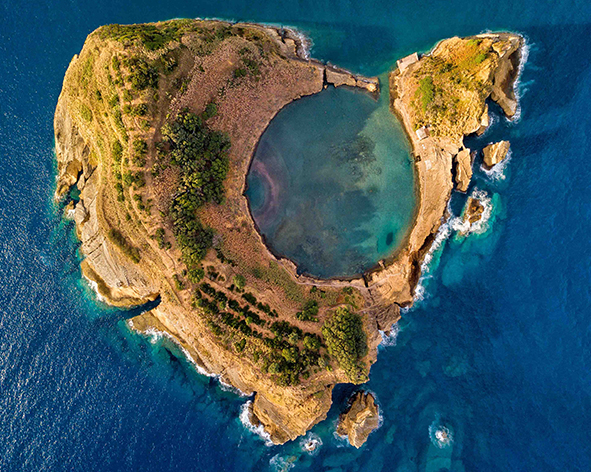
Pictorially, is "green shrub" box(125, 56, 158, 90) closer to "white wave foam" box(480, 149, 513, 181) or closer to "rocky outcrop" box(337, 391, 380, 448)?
"white wave foam" box(480, 149, 513, 181)

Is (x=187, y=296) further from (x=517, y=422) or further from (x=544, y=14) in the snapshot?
(x=544, y=14)

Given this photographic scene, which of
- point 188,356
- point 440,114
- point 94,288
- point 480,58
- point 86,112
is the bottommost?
point 188,356

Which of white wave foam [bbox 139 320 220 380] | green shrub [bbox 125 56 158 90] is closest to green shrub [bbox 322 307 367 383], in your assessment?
white wave foam [bbox 139 320 220 380]

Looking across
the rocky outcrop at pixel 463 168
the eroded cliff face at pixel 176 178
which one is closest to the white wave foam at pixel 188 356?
the eroded cliff face at pixel 176 178

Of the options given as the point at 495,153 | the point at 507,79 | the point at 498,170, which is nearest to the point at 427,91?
the point at 507,79

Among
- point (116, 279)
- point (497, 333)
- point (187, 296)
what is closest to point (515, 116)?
point (497, 333)

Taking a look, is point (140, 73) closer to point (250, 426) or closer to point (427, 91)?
point (427, 91)
